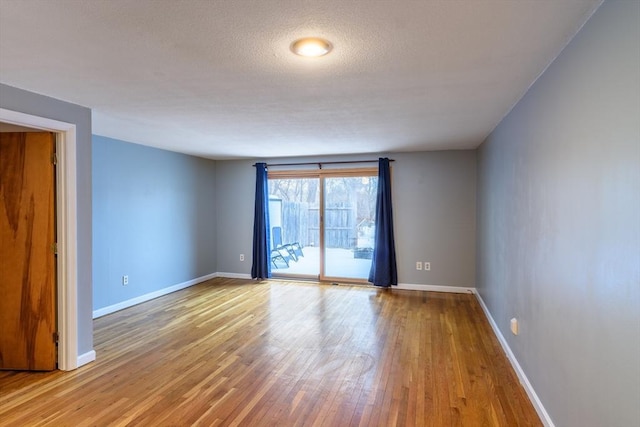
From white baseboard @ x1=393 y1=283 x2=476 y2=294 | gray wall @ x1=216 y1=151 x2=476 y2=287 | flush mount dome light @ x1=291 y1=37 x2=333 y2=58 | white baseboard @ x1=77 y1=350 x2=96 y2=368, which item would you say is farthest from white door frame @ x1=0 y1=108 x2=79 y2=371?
white baseboard @ x1=393 y1=283 x2=476 y2=294

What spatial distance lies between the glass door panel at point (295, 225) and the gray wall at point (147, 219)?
1.19 meters

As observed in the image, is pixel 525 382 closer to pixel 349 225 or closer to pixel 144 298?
pixel 349 225

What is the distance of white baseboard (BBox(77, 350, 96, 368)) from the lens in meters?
3.02

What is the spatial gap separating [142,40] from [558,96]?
2305 mm

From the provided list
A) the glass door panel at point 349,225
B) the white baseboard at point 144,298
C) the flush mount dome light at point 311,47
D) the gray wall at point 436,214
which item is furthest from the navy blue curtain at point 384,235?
the flush mount dome light at point 311,47

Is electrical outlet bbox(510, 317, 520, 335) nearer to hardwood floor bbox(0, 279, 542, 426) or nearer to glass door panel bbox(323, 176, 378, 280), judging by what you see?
hardwood floor bbox(0, 279, 542, 426)

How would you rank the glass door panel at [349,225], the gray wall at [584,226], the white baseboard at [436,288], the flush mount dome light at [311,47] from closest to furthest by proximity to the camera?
the gray wall at [584,226], the flush mount dome light at [311,47], the white baseboard at [436,288], the glass door panel at [349,225]

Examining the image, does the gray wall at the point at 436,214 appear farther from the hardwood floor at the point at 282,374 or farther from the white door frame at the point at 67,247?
the white door frame at the point at 67,247

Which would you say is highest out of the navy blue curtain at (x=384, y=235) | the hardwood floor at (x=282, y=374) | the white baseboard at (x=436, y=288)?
the navy blue curtain at (x=384, y=235)

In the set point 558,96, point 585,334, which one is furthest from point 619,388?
point 558,96

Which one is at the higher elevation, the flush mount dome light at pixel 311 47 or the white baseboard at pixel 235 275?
the flush mount dome light at pixel 311 47

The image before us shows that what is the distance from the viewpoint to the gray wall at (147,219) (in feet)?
14.4

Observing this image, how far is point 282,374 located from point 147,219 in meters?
3.36

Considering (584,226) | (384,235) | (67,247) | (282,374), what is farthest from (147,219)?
(584,226)
